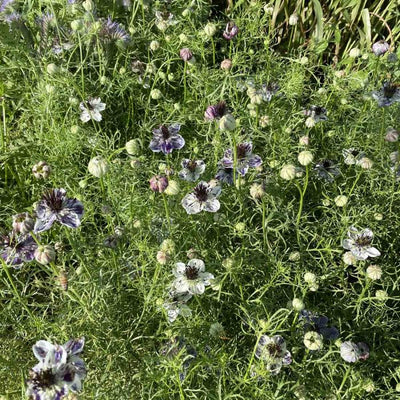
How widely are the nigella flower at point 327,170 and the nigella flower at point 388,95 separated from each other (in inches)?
12.4

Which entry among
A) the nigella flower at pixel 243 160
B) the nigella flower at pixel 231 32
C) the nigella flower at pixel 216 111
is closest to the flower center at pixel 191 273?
the nigella flower at pixel 243 160

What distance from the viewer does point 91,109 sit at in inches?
88.6

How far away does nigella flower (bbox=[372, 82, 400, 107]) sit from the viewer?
2.18m

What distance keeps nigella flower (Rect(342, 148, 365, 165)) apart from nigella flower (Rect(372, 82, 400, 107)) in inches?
8.5

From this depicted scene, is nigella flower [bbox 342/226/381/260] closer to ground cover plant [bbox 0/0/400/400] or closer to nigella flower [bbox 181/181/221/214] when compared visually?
ground cover plant [bbox 0/0/400/400]

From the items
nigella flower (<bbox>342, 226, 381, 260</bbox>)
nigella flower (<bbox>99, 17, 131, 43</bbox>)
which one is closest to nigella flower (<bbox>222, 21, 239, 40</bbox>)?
nigella flower (<bbox>99, 17, 131, 43</bbox>)

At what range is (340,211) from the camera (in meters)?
2.13

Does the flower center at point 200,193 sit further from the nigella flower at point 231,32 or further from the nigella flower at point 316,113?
the nigella flower at point 231,32

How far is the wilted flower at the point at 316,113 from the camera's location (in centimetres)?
225

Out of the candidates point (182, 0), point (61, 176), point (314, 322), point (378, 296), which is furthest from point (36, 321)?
point (182, 0)

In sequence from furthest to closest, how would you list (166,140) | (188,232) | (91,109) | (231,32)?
(231,32) < (91,109) < (166,140) < (188,232)

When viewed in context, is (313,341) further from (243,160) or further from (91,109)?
(91,109)

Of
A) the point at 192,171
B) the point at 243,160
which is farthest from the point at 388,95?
the point at 192,171

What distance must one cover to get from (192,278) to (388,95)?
1.18m
